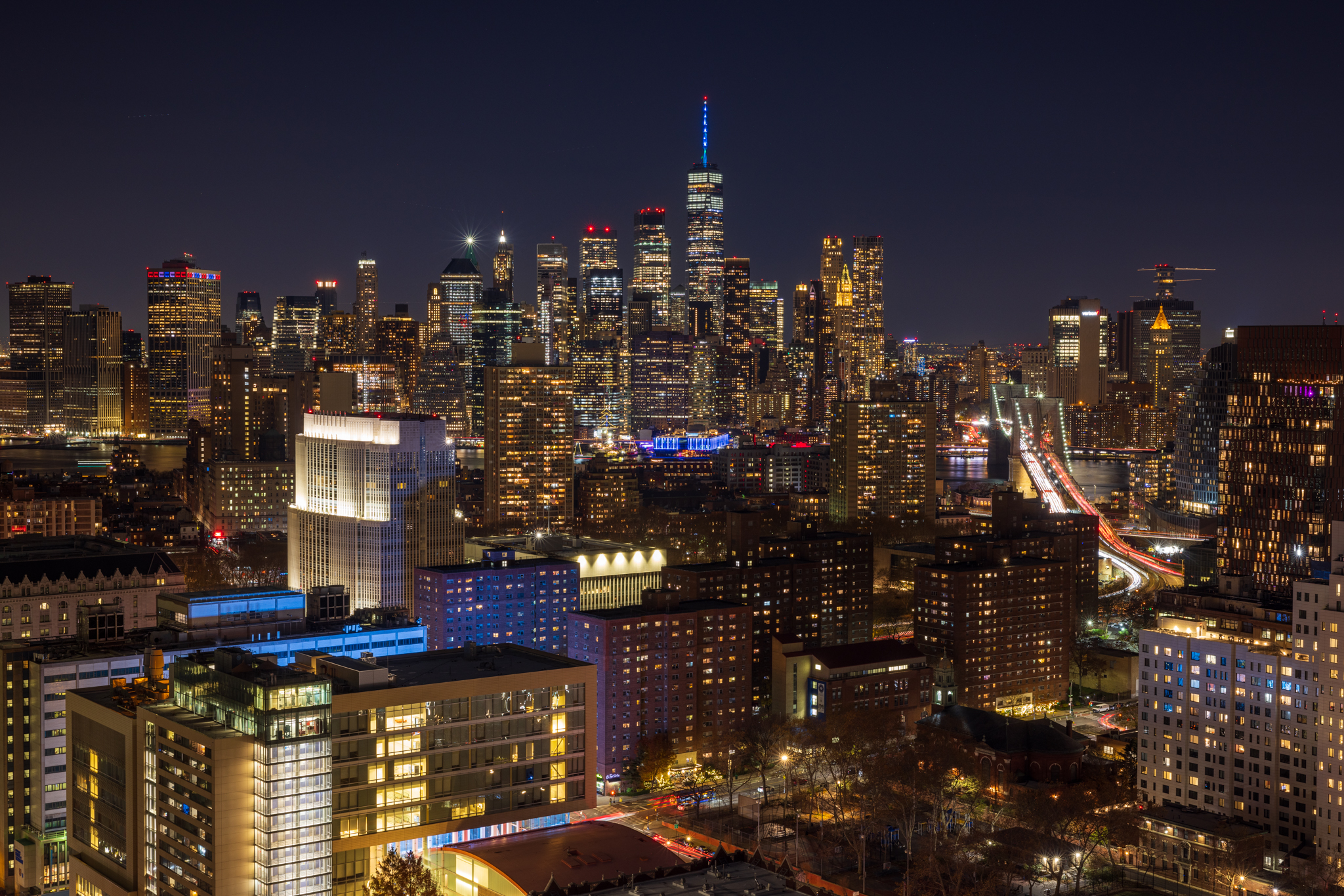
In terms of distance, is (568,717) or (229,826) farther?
(568,717)

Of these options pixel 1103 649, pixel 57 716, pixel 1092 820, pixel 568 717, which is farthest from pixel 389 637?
pixel 1103 649

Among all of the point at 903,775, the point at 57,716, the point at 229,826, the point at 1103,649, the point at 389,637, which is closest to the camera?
the point at 229,826

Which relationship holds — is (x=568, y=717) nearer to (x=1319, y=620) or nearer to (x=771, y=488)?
(x=1319, y=620)

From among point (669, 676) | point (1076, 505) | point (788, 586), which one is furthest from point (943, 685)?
point (1076, 505)

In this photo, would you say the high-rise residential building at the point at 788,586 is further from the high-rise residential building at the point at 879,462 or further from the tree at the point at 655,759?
the high-rise residential building at the point at 879,462

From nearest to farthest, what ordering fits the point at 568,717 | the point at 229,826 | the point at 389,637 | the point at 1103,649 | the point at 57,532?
the point at 229,826
the point at 568,717
the point at 389,637
the point at 1103,649
the point at 57,532

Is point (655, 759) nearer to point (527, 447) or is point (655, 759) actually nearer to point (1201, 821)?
point (1201, 821)

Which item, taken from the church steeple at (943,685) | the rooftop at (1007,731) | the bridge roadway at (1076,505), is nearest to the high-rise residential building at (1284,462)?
the church steeple at (943,685)
